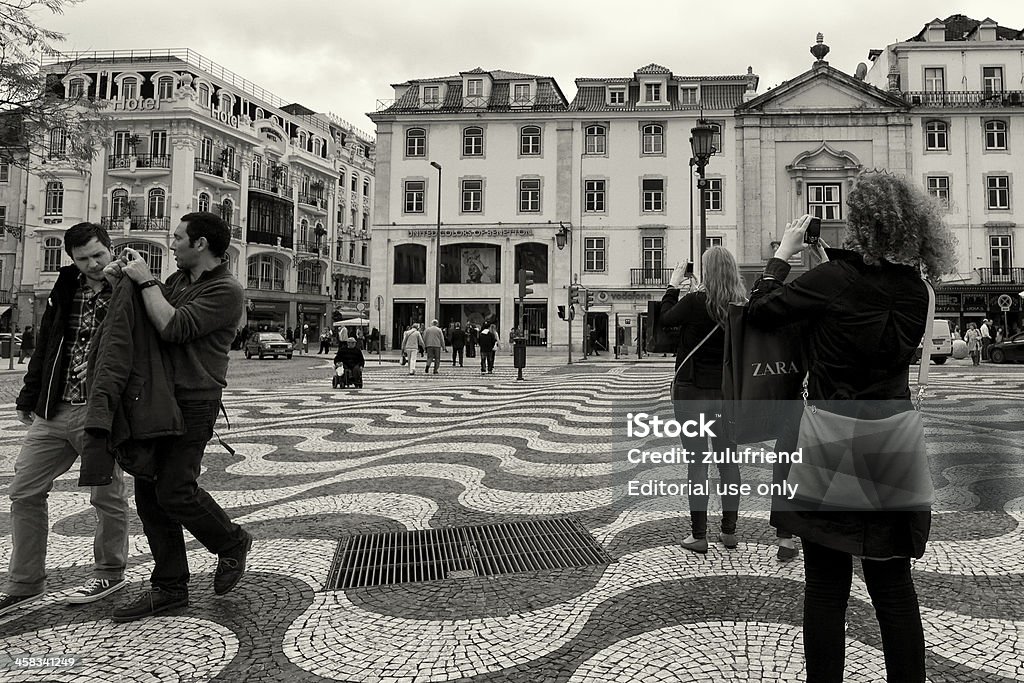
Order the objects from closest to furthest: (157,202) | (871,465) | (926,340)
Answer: (871,465) → (926,340) → (157,202)

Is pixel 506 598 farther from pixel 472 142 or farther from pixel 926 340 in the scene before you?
pixel 472 142

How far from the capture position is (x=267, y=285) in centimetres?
4959

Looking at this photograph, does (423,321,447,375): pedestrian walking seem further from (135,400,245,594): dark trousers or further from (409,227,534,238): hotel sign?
(409,227,534,238): hotel sign

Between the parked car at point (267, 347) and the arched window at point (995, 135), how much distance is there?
36.4 meters

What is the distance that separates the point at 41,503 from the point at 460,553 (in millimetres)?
1900

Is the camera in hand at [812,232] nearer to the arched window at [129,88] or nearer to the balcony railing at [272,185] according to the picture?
the arched window at [129,88]

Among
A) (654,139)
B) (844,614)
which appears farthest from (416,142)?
(844,614)

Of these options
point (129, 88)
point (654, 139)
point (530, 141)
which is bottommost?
point (654, 139)

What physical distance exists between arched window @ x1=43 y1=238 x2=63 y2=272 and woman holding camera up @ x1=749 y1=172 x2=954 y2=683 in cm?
5055

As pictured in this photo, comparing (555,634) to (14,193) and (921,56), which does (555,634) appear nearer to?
(921,56)

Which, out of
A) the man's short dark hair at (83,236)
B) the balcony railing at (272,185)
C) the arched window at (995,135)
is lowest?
the man's short dark hair at (83,236)

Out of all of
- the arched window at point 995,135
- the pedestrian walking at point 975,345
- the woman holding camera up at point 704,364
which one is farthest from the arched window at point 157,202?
the arched window at point 995,135

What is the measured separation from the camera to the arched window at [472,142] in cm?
3762

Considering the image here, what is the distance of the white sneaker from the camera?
9.54 ft
